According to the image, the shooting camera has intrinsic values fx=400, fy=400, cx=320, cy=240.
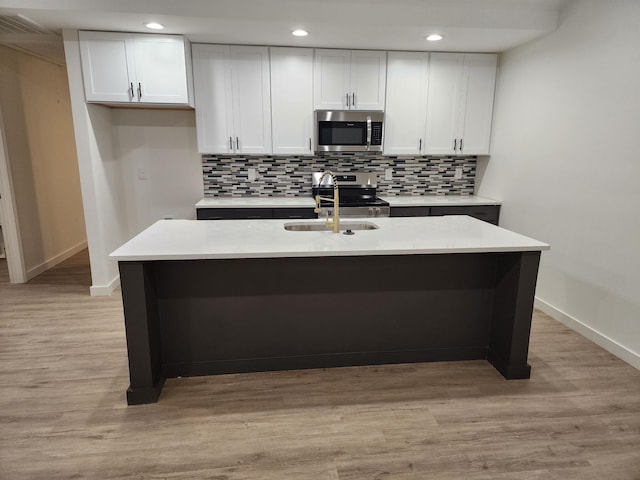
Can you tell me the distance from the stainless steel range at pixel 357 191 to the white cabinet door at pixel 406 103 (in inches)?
17.0

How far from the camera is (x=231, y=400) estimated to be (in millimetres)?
2221

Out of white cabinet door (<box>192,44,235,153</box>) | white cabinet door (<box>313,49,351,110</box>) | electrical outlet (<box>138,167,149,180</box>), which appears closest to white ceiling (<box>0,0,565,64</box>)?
white cabinet door (<box>192,44,235,153</box>)

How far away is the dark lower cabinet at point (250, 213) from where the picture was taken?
12.5 feet

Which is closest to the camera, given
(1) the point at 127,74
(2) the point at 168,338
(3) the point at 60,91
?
(2) the point at 168,338

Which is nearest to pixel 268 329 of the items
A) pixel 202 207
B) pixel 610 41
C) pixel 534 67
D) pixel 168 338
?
pixel 168 338

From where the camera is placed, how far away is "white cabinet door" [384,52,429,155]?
13.0 ft

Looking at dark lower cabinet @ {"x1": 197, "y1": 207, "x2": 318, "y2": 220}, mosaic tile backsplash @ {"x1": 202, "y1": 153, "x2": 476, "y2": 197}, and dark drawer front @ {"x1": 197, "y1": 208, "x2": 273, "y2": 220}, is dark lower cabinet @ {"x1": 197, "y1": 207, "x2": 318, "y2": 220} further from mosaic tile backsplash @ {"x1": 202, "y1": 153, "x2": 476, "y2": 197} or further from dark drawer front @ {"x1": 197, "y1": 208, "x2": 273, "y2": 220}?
mosaic tile backsplash @ {"x1": 202, "y1": 153, "x2": 476, "y2": 197}

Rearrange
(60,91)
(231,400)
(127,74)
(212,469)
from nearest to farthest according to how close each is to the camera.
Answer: (212,469), (231,400), (127,74), (60,91)

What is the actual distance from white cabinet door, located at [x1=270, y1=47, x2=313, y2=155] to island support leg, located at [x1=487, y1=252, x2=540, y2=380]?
7.50 feet

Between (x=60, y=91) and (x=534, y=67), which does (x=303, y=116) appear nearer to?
(x=534, y=67)

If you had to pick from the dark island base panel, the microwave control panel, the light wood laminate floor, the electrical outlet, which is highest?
the microwave control panel

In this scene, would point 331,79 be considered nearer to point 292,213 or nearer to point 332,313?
point 292,213

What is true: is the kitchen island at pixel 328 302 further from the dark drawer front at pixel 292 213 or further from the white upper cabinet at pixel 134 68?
the white upper cabinet at pixel 134 68

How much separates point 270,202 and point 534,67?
268cm
